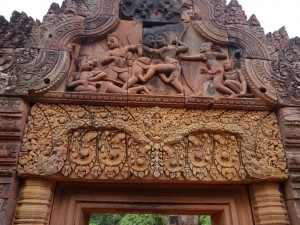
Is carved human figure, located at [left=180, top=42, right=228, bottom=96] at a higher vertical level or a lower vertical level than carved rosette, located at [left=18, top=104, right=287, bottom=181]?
higher

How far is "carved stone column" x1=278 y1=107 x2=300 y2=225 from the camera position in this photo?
2.87m

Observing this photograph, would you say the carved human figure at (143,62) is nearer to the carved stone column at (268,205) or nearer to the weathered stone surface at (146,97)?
the weathered stone surface at (146,97)

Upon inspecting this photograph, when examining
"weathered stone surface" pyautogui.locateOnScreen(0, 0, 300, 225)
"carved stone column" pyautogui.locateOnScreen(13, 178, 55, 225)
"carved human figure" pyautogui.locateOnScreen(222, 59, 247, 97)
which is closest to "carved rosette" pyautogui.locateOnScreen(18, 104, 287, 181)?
"weathered stone surface" pyautogui.locateOnScreen(0, 0, 300, 225)

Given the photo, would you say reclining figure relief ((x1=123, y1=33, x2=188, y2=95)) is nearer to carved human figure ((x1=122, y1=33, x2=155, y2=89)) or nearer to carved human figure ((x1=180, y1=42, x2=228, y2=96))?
carved human figure ((x1=122, y1=33, x2=155, y2=89))

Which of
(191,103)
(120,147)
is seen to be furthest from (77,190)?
(191,103)

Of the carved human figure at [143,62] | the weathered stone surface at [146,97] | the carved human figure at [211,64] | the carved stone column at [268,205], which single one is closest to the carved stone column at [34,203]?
the weathered stone surface at [146,97]

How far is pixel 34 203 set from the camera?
280 centimetres

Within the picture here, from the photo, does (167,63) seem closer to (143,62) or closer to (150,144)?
(143,62)

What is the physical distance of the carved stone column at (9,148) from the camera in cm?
269

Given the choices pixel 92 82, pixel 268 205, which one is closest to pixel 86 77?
pixel 92 82

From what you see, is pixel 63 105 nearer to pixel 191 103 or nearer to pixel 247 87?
pixel 191 103

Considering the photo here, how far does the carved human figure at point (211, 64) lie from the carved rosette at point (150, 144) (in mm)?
414

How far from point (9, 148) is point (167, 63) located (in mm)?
2271

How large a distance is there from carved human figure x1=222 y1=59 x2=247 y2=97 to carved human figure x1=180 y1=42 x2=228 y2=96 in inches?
2.6
